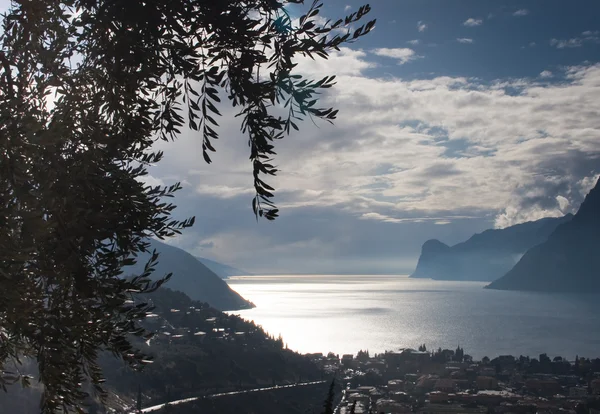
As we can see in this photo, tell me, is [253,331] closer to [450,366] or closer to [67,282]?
[450,366]

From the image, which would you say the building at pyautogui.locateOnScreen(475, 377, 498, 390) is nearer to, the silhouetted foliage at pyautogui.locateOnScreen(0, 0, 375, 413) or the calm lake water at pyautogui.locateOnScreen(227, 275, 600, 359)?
the calm lake water at pyautogui.locateOnScreen(227, 275, 600, 359)

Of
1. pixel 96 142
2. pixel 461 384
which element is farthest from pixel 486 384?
pixel 96 142

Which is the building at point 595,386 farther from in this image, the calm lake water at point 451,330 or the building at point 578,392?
the calm lake water at point 451,330

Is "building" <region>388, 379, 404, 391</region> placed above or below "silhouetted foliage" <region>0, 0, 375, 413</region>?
below

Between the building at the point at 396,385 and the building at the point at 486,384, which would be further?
the building at the point at 486,384

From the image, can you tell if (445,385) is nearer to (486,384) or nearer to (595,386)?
(486,384)

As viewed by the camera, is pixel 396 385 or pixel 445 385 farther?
pixel 396 385

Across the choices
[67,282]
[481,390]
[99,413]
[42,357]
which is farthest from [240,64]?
[481,390]

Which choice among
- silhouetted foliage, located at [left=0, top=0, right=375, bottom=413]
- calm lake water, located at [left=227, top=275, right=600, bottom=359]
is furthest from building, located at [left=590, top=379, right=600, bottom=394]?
silhouetted foliage, located at [left=0, top=0, right=375, bottom=413]

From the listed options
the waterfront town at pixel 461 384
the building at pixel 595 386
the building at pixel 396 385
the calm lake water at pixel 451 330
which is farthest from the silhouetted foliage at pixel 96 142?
the calm lake water at pixel 451 330

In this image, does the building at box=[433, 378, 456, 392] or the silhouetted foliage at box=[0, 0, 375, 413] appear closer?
the silhouetted foliage at box=[0, 0, 375, 413]
